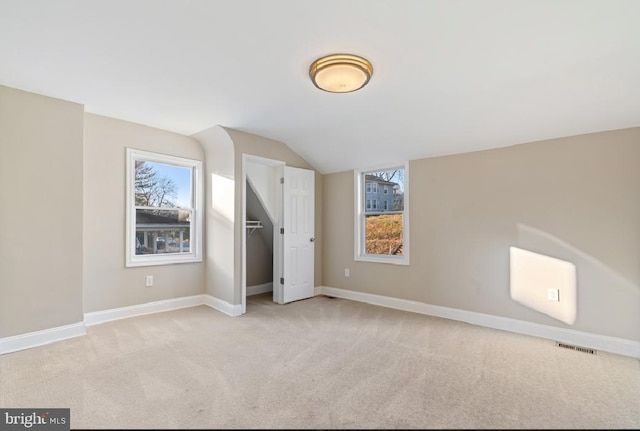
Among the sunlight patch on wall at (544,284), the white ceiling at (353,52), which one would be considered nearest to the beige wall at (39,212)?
the white ceiling at (353,52)

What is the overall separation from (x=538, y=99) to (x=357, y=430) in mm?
3043

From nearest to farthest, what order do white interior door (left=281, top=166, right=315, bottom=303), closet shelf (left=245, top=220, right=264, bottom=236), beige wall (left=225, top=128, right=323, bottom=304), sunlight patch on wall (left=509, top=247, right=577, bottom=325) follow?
sunlight patch on wall (left=509, top=247, right=577, bottom=325) → beige wall (left=225, top=128, right=323, bottom=304) → white interior door (left=281, top=166, right=315, bottom=303) → closet shelf (left=245, top=220, right=264, bottom=236)

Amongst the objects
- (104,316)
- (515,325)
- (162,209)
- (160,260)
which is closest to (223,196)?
(162,209)

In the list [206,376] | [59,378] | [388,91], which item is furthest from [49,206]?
[388,91]

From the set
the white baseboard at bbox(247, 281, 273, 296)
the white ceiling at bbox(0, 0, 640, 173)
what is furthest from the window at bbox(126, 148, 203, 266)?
the white baseboard at bbox(247, 281, 273, 296)

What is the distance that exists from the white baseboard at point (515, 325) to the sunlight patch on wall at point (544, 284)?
0.15 m

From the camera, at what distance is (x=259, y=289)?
5117mm

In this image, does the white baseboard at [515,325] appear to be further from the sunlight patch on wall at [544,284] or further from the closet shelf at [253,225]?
the closet shelf at [253,225]

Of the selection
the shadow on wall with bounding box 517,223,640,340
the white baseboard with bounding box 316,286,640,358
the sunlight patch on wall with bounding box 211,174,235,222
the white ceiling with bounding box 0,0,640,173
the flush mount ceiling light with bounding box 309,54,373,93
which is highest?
the white ceiling with bounding box 0,0,640,173

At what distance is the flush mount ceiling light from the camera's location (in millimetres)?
2123

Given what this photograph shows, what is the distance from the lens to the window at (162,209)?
367 centimetres

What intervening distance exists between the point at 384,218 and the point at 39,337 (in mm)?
3952

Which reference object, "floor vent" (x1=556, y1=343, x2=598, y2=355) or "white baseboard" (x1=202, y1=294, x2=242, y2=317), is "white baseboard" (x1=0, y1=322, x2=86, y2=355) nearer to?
"white baseboard" (x1=202, y1=294, x2=242, y2=317)

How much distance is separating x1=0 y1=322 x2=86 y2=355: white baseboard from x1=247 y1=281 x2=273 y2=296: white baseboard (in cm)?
231
